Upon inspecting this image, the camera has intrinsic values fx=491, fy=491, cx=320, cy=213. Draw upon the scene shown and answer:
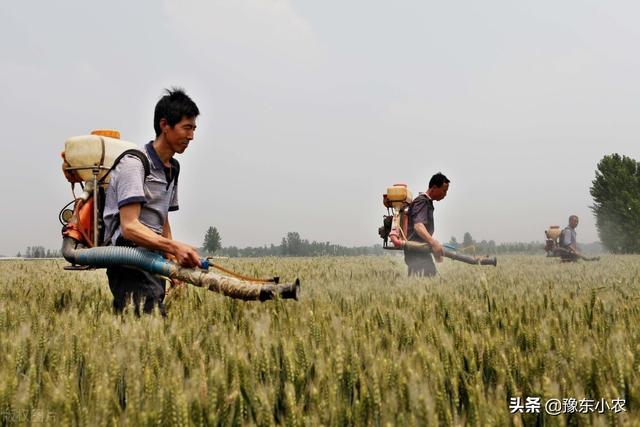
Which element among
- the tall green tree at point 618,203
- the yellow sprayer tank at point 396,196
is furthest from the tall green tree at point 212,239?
the yellow sprayer tank at point 396,196

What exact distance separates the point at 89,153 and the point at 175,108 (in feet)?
4.26

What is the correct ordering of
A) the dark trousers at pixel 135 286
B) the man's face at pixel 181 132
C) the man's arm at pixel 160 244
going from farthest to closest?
the dark trousers at pixel 135 286 < the man's face at pixel 181 132 < the man's arm at pixel 160 244

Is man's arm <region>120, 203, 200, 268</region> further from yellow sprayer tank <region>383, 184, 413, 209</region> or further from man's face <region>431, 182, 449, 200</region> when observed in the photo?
yellow sprayer tank <region>383, 184, 413, 209</region>

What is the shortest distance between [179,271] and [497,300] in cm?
251

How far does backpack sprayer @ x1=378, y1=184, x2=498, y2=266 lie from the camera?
7.60 meters

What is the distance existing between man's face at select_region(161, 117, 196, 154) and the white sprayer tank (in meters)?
1.02

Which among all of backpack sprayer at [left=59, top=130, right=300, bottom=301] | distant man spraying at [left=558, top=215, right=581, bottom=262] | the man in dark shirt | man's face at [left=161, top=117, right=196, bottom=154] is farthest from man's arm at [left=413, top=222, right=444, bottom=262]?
distant man spraying at [left=558, top=215, right=581, bottom=262]

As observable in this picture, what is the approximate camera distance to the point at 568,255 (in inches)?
610

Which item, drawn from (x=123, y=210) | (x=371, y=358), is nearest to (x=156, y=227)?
(x=123, y=210)

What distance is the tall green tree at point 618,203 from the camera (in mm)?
38812

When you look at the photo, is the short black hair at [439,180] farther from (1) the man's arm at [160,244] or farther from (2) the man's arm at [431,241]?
(1) the man's arm at [160,244]

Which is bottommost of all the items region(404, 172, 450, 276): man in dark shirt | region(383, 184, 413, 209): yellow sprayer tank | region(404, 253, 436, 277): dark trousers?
region(404, 253, 436, 277): dark trousers

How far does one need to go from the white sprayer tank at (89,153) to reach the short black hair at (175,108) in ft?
3.25

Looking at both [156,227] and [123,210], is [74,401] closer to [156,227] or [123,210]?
[123,210]
